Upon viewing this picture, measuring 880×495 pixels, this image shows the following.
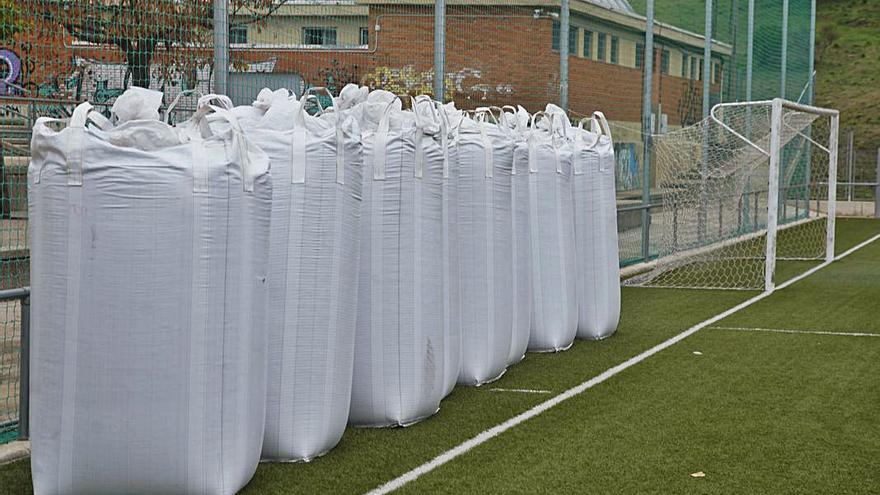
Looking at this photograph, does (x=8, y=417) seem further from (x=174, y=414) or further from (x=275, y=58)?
(x=275, y=58)

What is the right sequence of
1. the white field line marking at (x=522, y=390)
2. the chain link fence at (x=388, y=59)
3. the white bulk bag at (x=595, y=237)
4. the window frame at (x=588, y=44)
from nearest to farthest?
the chain link fence at (x=388, y=59) < the white field line marking at (x=522, y=390) < the white bulk bag at (x=595, y=237) < the window frame at (x=588, y=44)

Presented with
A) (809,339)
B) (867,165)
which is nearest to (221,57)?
(809,339)

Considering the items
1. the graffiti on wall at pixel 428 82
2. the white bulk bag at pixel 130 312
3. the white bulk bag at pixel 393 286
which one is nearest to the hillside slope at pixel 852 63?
the graffiti on wall at pixel 428 82

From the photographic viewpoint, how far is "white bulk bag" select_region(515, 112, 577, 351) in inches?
324

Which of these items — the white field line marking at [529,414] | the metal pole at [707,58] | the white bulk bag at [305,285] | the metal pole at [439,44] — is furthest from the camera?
the metal pole at [707,58]

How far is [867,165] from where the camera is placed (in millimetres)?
39688

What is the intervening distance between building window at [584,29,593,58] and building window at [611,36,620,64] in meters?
0.86

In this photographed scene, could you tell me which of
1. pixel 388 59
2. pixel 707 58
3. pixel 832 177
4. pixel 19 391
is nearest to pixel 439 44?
pixel 388 59

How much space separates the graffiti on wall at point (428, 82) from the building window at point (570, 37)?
4.18 ft

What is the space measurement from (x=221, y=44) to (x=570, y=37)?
691cm

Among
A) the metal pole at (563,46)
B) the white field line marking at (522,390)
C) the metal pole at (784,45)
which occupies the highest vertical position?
the metal pole at (784,45)

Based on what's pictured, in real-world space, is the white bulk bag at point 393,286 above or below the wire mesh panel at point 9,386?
above

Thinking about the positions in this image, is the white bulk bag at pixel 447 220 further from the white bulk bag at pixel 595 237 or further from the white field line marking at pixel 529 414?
the white bulk bag at pixel 595 237

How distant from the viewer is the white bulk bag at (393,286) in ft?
20.0
